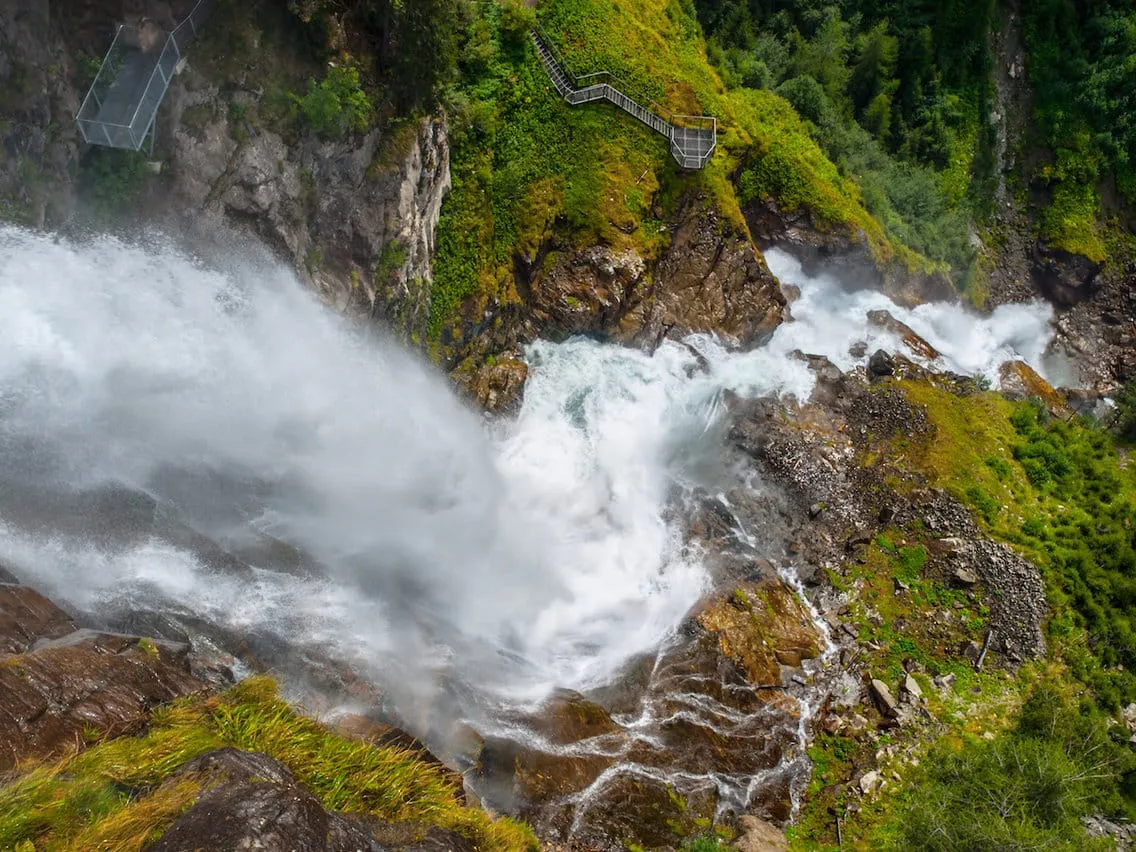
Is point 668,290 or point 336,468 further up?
point 668,290

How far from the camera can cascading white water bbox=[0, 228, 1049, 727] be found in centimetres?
1277

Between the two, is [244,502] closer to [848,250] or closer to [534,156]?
[534,156]

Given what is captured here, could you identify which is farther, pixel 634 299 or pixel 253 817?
pixel 634 299

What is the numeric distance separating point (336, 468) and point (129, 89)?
8741 millimetres

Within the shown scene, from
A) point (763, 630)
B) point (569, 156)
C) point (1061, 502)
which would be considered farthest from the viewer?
point (569, 156)

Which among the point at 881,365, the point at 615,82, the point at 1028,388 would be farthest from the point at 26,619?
the point at 1028,388

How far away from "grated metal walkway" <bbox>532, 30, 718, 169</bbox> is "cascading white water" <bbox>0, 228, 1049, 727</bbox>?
790 centimetres

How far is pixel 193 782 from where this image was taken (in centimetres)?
783

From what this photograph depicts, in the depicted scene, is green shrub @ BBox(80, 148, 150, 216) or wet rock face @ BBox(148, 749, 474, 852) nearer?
wet rock face @ BBox(148, 749, 474, 852)

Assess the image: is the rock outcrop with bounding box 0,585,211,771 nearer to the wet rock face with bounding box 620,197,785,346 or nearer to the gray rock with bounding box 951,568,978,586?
the wet rock face with bounding box 620,197,785,346

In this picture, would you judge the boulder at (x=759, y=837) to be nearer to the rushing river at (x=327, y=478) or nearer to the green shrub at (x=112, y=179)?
the rushing river at (x=327, y=478)

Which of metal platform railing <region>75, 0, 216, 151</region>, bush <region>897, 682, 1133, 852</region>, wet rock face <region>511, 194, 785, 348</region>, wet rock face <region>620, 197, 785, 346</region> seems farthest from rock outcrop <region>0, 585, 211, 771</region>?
wet rock face <region>620, 197, 785, 346</region>

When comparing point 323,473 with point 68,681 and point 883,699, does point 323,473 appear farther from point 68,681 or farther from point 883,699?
point 883,699

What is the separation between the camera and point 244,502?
14680 mm
